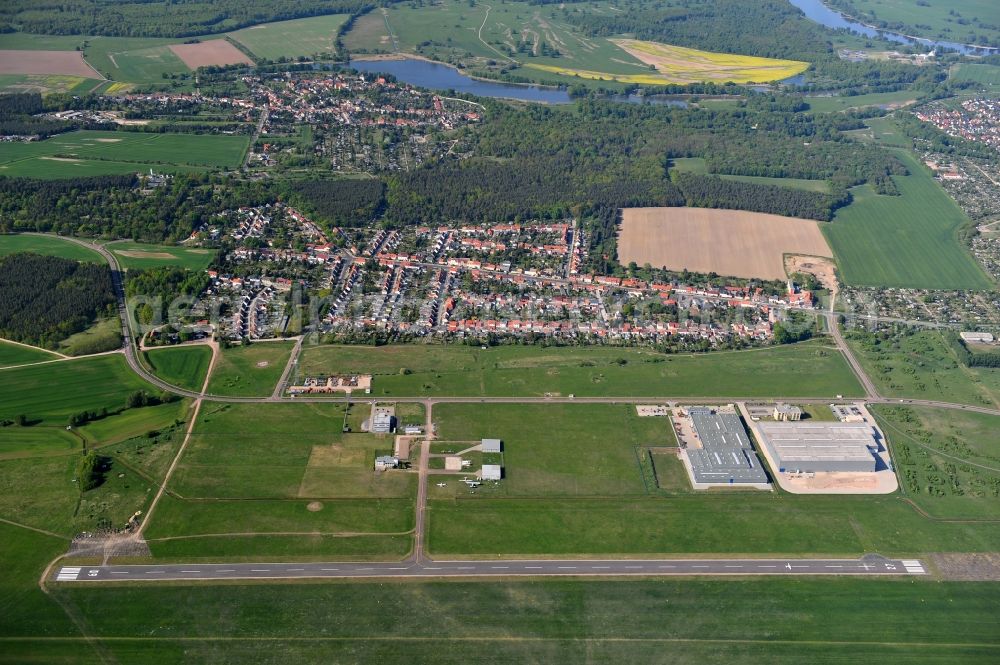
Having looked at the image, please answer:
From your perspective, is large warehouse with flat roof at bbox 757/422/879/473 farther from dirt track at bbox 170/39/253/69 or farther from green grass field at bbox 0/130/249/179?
dirt track at bbox 170/39/253/69

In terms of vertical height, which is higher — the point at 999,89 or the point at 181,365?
the point at 999,89

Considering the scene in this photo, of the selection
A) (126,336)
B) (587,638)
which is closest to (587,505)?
(587,638)

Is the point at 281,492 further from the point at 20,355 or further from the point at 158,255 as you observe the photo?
the point at 158,255

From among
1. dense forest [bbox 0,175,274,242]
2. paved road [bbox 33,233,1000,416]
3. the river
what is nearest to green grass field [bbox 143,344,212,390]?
paved road [bbox 33,233,1000,416]

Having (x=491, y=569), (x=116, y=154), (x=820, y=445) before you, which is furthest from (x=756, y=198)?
(x=116, y=154)

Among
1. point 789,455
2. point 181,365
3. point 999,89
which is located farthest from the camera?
point 999,89

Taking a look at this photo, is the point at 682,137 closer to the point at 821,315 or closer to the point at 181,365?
the point at 821,315

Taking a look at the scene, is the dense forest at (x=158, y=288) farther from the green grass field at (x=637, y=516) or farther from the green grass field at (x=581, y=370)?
the green grass field at (x=637, y=516)
